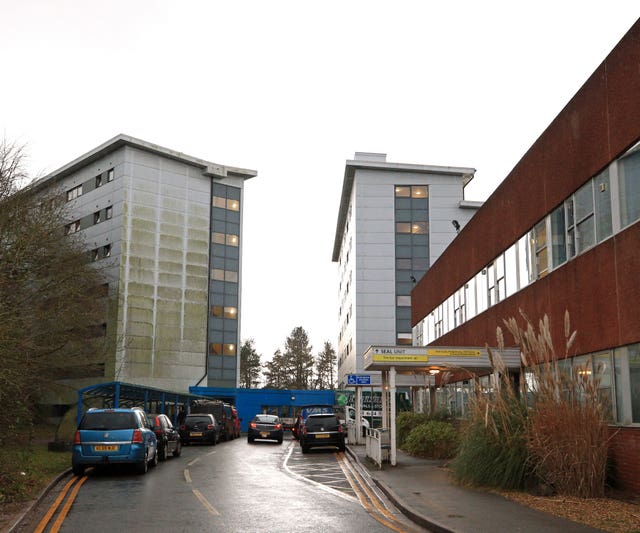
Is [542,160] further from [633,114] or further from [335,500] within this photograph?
[335,500]

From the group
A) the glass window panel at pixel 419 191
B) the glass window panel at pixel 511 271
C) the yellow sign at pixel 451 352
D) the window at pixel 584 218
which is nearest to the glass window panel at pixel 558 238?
the window at pixel 584 218

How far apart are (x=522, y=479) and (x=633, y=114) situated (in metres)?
6.79

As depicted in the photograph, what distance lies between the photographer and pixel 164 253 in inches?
2445

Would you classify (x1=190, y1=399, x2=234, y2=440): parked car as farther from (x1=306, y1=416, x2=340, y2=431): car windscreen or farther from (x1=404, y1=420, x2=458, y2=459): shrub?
(x1=404, y1=420, x2=458, y2=459): shrub

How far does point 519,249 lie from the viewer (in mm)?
20203

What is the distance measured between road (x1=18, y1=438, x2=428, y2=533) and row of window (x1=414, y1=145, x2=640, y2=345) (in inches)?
265

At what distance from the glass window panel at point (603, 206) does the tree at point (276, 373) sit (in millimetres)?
108629

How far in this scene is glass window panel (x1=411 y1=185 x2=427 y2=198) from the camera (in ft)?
211

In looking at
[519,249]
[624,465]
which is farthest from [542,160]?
[624,465]

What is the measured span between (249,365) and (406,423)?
331 feet

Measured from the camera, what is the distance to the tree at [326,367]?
132 metres

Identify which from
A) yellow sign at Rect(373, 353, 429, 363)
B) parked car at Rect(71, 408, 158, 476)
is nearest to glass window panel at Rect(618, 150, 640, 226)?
yellow sign at Rect(373, 353, 429, 363)

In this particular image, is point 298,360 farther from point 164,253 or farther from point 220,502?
point 220,502

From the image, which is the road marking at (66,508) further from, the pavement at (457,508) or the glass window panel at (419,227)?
the glass window panel at (419,227)
